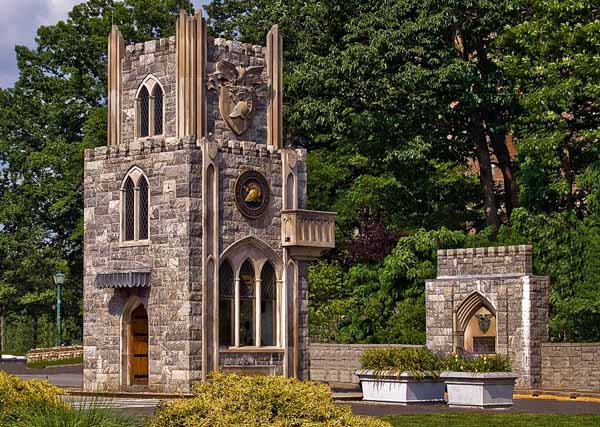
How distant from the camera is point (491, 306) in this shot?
4306 cm

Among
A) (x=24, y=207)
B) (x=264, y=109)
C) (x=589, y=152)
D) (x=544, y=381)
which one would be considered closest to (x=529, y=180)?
(x=589, y=152)

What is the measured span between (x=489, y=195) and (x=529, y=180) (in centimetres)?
569

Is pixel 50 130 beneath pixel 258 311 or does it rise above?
above

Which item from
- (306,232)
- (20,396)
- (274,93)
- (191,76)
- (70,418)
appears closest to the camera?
(70,418)

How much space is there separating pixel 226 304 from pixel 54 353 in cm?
2862

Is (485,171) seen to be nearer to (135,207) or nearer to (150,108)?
(150,108)

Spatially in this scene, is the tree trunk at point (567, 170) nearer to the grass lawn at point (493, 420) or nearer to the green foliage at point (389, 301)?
the green foliage at point (389, 301)

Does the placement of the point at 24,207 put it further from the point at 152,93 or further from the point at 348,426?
the point at 348,426

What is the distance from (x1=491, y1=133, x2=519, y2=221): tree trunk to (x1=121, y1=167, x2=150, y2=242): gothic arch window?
24.2m

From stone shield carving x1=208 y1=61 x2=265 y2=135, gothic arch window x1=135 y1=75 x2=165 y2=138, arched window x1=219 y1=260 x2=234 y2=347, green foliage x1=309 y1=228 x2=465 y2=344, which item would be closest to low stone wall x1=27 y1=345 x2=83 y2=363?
green foliage x1=309 y1=228 x2=465 y2=344

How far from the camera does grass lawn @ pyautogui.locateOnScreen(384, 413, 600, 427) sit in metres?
25.2

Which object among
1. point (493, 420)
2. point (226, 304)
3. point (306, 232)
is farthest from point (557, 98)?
point (493, 420)

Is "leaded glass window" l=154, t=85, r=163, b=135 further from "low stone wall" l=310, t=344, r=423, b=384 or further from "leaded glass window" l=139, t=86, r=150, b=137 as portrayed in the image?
"low stone wall" l=310, t=344, r=423, b=384

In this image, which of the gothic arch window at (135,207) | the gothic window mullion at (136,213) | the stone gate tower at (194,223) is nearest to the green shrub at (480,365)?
the stone gate tower at (194,223)
